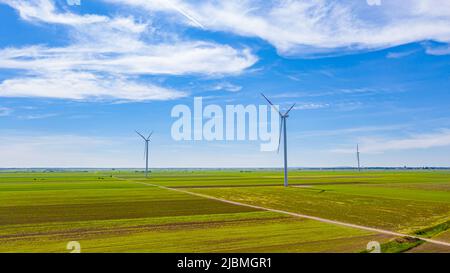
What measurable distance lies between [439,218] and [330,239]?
56.1ft

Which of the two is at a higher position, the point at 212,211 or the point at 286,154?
the point at 286,154

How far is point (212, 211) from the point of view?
4156 centimetres

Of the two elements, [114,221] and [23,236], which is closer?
[23,236]
